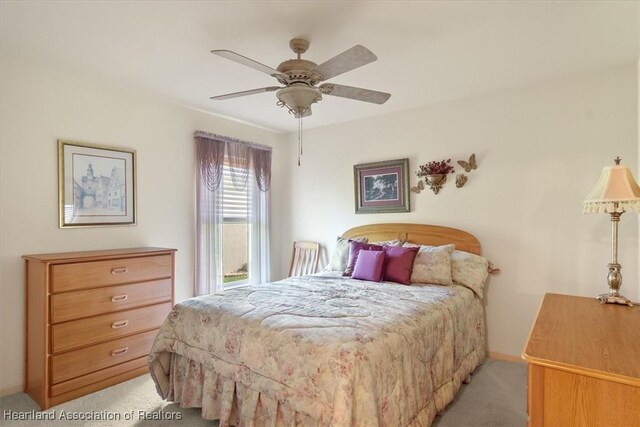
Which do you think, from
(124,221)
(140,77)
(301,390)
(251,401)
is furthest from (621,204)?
(124,221)

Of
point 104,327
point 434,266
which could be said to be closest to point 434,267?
point 434,266

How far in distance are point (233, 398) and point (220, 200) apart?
97.5 inches

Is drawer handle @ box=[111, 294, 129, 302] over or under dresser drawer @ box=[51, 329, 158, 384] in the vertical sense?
over

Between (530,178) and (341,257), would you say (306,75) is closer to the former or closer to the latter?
(341,257)

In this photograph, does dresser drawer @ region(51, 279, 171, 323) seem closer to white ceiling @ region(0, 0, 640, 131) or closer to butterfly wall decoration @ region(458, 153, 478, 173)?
white ceiling @ region(0, 0, 640, 131)

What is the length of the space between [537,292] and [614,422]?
2.30 metres

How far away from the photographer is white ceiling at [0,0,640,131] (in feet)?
6.51

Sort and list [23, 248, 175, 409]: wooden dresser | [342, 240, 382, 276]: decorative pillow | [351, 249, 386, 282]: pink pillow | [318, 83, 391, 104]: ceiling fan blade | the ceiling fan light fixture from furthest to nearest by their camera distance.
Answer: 1. [342, 240, 382, 276]: decorative pillow
2. [351, 249, 386, 282]: pink pillow
3. [23, 248, 175, 409]: wooden dresser
4. [318, 83, 391, 104]: ceiling fan blade
5. the ceiling fan light fixture

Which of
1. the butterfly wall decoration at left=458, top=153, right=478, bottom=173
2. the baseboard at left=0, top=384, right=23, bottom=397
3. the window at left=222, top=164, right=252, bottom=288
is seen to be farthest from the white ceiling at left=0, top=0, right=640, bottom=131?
the baseboard at left=0, top=384, right=23, bottom=397

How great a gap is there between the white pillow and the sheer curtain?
2.23m

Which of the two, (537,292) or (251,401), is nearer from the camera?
(251,401)

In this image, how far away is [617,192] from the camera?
1.98m

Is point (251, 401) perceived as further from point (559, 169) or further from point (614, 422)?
point (559, 169)

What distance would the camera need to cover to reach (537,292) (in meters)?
3.09
